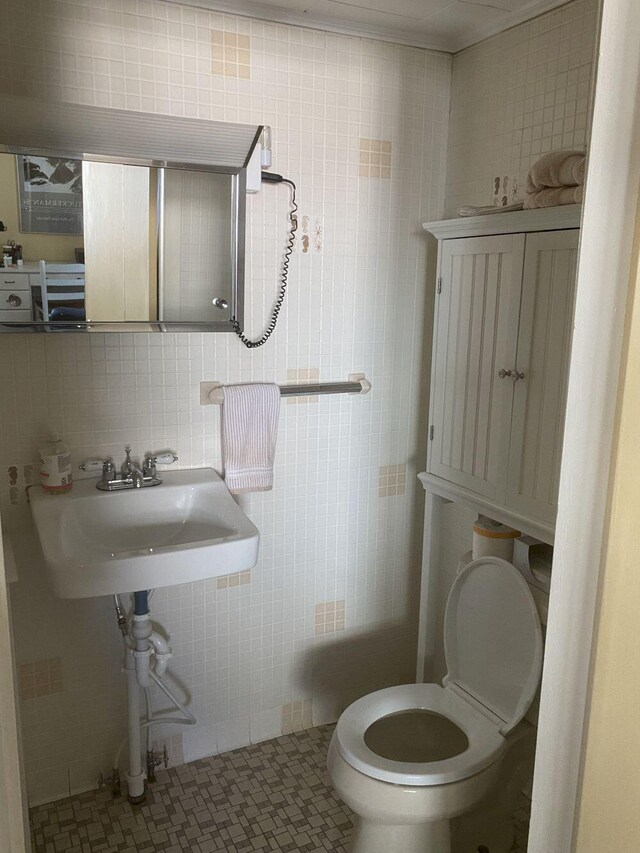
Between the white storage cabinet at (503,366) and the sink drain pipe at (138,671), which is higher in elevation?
the white storage cabinet at (503,366)

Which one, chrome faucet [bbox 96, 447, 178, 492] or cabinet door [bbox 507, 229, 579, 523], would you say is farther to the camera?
chrome faucet [bbox 96, 447, 178, 492]

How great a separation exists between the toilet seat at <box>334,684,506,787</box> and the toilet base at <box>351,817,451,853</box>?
0.14 metres

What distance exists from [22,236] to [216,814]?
1.65m

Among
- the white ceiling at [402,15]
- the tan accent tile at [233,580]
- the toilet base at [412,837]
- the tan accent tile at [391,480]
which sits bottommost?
the toilet base at [412,837]

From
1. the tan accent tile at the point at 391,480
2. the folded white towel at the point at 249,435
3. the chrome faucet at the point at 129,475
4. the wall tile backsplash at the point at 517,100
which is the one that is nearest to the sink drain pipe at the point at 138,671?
the chrome faucet at the point at 129,475

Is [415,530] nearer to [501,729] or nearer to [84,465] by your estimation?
[501,729]

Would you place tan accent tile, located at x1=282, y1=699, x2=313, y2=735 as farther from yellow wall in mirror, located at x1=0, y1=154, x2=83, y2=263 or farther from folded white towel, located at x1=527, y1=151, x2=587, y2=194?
folded white towel, located at x1=527, y1=151, x2=587, y2=194

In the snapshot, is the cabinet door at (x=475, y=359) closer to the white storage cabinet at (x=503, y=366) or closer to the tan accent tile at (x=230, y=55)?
the white storage cabinet at (x=503, y=366)

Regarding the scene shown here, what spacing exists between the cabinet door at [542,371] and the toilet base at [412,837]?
768 mm

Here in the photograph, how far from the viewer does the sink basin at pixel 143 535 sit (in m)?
1.63

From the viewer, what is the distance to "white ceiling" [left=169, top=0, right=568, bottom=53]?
1.92 meters

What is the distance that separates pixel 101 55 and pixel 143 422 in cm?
94

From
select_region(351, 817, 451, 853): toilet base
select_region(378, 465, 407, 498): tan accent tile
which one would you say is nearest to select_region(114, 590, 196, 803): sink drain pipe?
select_region(351, 817, 451, 853): toilet base

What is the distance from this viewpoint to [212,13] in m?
1.92
